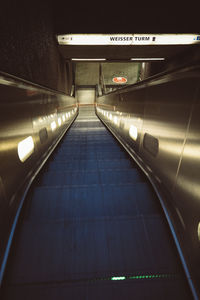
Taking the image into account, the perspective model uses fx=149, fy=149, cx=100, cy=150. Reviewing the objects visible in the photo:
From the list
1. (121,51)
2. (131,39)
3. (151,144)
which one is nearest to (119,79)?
(121,51)

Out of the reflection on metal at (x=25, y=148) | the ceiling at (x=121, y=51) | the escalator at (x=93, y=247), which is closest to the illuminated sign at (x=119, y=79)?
the ceiling at (x=121, y=51)

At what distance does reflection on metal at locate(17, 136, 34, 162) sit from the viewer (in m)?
2.21

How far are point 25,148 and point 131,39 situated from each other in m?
8.46

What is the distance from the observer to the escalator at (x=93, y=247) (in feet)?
4.22

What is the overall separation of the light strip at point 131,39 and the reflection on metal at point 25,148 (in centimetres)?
748

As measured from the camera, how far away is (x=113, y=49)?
29.9 feet

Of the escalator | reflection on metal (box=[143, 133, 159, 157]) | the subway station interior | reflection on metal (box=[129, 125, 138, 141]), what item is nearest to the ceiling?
the subway station interior

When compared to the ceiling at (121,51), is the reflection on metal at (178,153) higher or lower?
lower

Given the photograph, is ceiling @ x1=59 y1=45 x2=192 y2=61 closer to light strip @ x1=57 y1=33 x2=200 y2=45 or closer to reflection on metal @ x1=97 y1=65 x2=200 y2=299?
light strip @ x1=57 y1=33 x2=200 y2=45

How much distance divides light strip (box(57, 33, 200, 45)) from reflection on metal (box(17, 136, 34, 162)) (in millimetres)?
7481

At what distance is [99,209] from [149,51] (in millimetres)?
10710

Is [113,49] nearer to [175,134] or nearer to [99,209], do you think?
[175,134]

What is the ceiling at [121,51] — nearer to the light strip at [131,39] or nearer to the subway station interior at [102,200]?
the light strip at [131,39]

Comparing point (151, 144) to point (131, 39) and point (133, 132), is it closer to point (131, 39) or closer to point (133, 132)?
point (133, 132)
